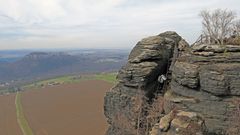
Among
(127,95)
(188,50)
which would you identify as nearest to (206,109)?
(188,50)

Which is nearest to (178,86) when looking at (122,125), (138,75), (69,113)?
(138,75)

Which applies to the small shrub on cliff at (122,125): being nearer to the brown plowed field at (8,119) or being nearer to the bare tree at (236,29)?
the bare tree at (236,29)

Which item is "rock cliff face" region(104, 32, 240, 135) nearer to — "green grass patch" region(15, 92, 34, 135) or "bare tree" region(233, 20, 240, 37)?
"bare tree" region(233, 20, 240, 37)

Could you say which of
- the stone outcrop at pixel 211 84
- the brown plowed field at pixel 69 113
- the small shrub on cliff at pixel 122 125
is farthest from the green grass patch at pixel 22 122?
the stone outcrop at pixel 211 84

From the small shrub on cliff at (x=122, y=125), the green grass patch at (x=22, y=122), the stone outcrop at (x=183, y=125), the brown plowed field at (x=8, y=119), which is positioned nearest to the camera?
the stone outcrop at (x=183, y=125)

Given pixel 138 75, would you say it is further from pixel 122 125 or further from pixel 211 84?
pixel 211 84
